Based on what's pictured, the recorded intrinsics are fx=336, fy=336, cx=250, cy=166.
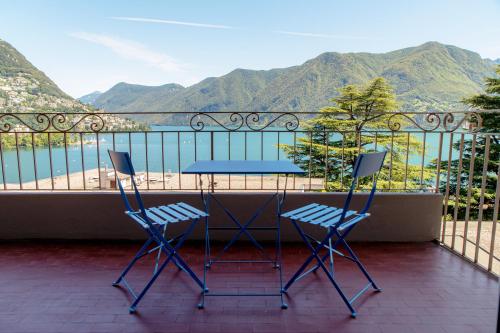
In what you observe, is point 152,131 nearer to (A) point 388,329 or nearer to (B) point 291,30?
(A) point 388,329

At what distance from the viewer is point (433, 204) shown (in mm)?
3305

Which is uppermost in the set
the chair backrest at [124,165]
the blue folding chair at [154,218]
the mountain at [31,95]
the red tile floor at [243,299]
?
the mountain at [31,95]

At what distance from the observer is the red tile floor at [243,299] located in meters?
1.90

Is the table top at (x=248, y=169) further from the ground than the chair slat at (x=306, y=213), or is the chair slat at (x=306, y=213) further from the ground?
the table top at (x=248, y=169)

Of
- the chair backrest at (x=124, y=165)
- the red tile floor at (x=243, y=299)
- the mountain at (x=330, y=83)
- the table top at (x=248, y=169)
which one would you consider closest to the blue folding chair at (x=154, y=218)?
the chair backrest at (x=124, y=165)

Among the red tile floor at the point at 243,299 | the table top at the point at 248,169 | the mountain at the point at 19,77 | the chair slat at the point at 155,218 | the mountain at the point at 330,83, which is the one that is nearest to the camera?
the red tile floor at the point at 243,299

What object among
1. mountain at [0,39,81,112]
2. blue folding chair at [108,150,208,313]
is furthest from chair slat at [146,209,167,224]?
mountain at [0,39,81,112]

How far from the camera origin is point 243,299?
2.19m

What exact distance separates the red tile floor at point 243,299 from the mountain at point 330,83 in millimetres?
14469

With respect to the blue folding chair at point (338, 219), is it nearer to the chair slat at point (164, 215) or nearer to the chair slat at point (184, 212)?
the chair slat at point (184, 212)

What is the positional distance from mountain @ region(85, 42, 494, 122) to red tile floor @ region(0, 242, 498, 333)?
14.5 m

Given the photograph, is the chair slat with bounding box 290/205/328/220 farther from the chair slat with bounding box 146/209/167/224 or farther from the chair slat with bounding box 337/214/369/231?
the chair slat with bounding box 146/209/167/224

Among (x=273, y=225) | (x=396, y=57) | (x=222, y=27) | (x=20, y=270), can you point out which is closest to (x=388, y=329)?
(x=273, y=225)

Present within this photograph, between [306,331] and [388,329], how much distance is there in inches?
18.1
